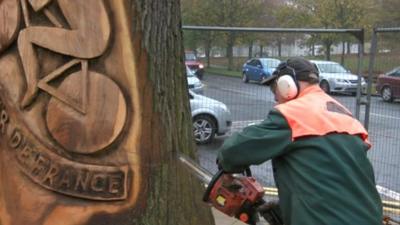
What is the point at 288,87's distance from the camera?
9.17 ft

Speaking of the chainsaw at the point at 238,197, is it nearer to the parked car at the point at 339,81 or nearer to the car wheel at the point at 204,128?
the parked car at the point at 339,81

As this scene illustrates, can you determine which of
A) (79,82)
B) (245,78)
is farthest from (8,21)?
(245,78)


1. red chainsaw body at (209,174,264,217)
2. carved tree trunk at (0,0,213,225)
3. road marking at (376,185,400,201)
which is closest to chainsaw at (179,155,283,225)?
red chainsaw body at (209,174,264,217)

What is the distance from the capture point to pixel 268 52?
20.3ft

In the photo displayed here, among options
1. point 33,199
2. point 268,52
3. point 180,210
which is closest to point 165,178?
point 180,210

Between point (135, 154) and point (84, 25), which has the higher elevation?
point (84, 25)

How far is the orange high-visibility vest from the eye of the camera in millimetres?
2635

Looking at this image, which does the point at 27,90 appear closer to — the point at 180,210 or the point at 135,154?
the point at 135,154

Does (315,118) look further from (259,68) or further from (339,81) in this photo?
(339,81)

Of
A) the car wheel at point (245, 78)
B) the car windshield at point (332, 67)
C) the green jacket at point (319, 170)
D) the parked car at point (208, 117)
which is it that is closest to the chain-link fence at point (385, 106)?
the car windshield at point (332, 67)

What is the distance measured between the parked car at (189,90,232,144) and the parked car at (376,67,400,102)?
4.97 ft

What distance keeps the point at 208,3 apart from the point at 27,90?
29515 millimetres

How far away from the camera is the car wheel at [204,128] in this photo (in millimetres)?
7125

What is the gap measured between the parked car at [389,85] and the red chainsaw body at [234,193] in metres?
2.92
